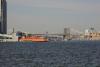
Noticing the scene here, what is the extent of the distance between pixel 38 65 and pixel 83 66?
696 cm

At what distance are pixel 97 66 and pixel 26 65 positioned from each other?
10866 millimetres

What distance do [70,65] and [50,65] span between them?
122 inches

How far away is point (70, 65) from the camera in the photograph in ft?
193

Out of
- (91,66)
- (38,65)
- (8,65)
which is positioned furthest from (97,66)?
(8,65)

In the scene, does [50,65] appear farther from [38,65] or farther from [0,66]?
[0,66]

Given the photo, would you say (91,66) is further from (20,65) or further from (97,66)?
(20,65)

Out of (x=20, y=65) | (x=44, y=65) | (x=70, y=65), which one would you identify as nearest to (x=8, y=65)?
(x=20, y=65)

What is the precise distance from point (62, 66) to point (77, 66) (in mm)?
2234

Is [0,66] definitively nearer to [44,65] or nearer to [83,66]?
[44,65]

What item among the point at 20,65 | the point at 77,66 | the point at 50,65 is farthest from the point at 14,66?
the point at 77,66

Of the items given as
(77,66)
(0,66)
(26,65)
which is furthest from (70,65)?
(0,66)

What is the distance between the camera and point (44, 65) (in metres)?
58.7

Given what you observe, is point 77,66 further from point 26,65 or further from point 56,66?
point 26,65

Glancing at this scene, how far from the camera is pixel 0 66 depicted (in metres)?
57.1
